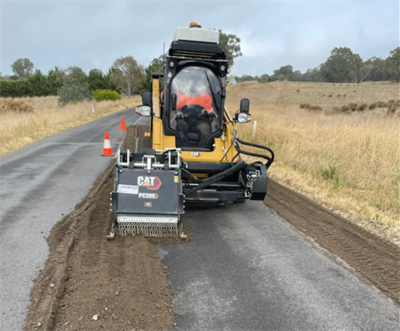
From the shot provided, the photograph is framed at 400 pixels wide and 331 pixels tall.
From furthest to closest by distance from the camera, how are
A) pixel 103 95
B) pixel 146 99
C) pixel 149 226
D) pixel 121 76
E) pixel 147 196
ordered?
pixel 121 76
pixel 103 95
pixel 146 99
pixel 149 226
pixel 147 196

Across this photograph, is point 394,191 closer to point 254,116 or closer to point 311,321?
point 311,321

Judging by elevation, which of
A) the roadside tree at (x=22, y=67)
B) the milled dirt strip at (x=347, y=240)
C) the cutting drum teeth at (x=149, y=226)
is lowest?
the milled dirt strip at (x=347, y=240)

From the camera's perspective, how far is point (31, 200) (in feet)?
20.5

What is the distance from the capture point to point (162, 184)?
14.9ft

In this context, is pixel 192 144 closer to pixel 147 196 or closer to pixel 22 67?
pixel 147 196

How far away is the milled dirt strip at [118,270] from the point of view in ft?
9.75

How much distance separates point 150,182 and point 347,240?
298cm

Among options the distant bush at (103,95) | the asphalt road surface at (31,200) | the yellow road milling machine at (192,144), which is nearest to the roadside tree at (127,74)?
the distant bush at (103,95)

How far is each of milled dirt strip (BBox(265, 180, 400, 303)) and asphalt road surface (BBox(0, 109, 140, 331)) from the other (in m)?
3.72

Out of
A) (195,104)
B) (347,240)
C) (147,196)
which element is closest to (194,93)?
(195,104)

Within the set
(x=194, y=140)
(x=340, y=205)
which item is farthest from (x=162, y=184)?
(x=340, y=205)

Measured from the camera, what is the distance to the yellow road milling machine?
15.1ft

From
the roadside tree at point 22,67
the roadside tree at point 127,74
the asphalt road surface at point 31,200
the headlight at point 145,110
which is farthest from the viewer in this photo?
the roadside tree at point 22,67

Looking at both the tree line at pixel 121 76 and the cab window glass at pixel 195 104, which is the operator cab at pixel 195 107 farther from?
the tree line at pixel 121 76
